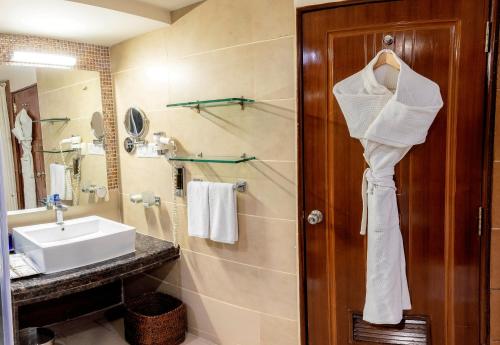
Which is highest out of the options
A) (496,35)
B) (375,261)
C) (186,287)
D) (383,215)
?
(496,35)

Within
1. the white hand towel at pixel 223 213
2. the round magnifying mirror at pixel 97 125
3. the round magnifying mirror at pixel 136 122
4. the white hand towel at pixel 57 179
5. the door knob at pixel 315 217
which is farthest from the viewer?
the round magnifying mirror at pixel 97 125

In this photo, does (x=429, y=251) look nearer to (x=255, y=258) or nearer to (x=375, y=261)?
(x=375, y=261)

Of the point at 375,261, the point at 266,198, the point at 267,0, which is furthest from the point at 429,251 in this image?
the point at 267,0

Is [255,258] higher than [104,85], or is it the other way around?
[104,85]

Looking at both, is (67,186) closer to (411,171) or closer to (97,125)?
(97,125)

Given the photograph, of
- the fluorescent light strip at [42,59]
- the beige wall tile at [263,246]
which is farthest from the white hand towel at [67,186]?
the beige wall tile at [263,246]

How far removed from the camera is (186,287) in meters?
2.54

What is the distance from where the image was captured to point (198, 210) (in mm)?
2246

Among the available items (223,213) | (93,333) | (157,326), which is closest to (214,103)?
(223,213)

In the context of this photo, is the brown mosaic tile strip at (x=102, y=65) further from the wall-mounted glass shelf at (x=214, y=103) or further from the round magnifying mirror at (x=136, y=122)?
the wall-mounted glass shelf at (x=214, y=103)

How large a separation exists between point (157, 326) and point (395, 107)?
6.15 ft

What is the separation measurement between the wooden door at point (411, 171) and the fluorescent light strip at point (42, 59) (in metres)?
1.76

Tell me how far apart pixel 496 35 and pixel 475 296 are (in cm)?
108

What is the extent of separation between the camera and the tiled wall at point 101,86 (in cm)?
246
